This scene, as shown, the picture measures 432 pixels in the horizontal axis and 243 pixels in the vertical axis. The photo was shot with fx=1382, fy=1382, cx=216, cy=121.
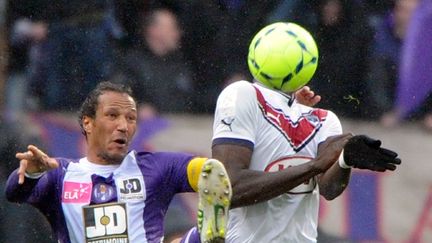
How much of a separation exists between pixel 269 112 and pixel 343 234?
4249 millimetres

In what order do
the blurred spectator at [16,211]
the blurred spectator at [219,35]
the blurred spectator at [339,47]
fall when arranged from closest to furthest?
the blurred spectator at [16,211] < the blurred spectator at [219,35] < the blurred spectator at [339,47]

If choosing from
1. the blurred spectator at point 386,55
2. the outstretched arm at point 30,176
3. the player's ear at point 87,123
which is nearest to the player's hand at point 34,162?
the outstretched arm at point 30,176

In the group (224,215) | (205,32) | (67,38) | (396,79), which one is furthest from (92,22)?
(224,215)

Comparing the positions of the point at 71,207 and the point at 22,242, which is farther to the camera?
the point at 22,242

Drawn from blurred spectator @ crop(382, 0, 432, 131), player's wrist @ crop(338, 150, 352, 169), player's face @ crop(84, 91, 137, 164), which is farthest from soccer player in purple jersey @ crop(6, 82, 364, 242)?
blurred spectator @ crop(382, 0, 432, 131)

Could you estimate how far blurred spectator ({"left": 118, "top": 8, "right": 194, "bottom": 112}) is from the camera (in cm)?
1042

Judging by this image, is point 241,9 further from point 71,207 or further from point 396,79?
point 71,207

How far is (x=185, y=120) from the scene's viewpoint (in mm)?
10406

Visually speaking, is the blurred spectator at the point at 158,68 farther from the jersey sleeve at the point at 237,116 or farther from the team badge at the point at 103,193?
the jersey sleeve at the point at 237,116

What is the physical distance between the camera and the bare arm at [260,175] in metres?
6.37

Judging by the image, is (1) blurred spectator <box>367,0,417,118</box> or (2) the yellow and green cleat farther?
(1) blurred spectator <box>367,0,417,118</box>

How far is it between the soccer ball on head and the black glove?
1.66 feet

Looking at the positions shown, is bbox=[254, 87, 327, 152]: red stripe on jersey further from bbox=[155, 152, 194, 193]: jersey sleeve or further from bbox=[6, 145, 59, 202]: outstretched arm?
bbox=[6, 145, 59, 202]: outstretched arm

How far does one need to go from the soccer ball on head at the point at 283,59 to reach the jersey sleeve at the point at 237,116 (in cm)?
14
